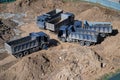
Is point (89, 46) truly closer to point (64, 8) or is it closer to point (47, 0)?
point (64, 8)

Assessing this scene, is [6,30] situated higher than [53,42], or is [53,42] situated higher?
[6,30]

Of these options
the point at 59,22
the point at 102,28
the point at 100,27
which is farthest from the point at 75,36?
the point at 59,22

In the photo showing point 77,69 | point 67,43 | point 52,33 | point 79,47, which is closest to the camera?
point 77,69

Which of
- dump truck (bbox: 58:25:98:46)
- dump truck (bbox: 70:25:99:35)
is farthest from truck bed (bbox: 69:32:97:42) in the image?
dump truck (bbox: 70:25:99:35)

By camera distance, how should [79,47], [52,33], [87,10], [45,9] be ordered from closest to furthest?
[79,47] < [52,33] < [87,10] < [45,9]

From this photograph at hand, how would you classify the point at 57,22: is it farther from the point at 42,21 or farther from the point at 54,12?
the point at 54,12

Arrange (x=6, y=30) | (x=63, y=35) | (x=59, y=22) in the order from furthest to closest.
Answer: (x=6, y=30) → (x=59, y=22) → (x=63, y=35)

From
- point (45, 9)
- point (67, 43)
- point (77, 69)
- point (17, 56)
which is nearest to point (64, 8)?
point (45, 9)

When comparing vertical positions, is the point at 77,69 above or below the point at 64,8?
below
